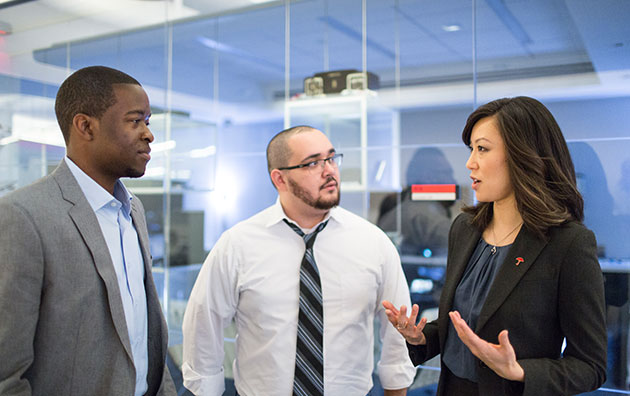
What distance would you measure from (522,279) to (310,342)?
36.8 inches

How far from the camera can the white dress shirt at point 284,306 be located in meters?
2.15

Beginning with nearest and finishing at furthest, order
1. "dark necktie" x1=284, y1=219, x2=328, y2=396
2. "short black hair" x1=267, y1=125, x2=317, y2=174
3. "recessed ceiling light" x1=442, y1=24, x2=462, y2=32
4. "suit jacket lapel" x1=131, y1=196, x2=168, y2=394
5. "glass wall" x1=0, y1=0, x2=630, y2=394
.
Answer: "suit jacket lapel" x1=131, y1=196, x2=168, y2=394 → "dark necktie" x1=284, y1=219, x2=328, y2=396 → "short black hair" x1=267, y1=125, x2=317, y2=174 → "glass wall" x1=0, y1=0, x2=630, y2=394 → "recessed ceiling light" x1=442, y1=24, x2=462, y2=32

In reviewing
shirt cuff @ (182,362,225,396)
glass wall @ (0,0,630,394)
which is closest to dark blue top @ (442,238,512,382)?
shirt cuff @ (182,362,225,396)

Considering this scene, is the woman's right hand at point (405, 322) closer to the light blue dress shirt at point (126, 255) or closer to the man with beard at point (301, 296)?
the man with beard at point (301, 296)

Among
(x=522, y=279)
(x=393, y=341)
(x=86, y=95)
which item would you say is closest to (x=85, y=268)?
(x=86, y=95)

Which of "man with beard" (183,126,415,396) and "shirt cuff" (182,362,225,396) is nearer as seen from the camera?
"man with beard" (183,126,415,396)

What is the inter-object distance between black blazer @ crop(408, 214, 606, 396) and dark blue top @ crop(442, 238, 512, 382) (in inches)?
2.7

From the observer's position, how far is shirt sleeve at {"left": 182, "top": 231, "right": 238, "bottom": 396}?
227cm

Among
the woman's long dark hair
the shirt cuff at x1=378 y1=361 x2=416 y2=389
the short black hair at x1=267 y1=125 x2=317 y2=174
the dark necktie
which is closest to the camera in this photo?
the woman's long dark hair

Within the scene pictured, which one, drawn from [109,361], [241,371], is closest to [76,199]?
[109,361]

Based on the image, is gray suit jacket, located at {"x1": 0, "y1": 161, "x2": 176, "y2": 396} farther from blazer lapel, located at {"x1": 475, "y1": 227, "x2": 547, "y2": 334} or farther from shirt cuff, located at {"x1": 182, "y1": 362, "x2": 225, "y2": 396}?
blazer lapel, located at {"x1": 475, "y1": 227, "x2": 547, "y2": 334}

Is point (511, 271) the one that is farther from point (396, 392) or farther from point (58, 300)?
point (58, 300)

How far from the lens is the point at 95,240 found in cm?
148

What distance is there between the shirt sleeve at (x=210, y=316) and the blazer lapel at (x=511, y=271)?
1.12 m
